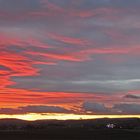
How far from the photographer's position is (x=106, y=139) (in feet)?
337

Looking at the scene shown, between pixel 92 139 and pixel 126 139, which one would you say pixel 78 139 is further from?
pixel 126 139

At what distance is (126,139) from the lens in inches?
4031

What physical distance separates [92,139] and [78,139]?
2.87 meters

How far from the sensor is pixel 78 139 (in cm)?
10444

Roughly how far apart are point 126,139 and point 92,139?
6692 mm

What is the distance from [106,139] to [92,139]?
113 inches

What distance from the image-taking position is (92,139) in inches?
4080

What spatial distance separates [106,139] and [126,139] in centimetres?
389

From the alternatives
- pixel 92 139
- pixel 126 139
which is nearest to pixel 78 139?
pixel 92 139

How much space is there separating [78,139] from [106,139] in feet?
18.8
